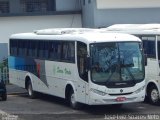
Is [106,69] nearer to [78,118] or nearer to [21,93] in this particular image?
[78,118]

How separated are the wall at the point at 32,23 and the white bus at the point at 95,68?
10.8 m

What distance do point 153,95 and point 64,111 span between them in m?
3.47

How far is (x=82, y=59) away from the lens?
68.7 feet

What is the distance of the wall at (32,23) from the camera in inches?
1364

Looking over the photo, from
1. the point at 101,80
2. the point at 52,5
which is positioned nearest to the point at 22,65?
the point at 101,80

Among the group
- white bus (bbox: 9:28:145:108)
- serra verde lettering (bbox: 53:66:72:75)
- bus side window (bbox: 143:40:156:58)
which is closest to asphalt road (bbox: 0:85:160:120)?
white bus (bbox: 9:28:145:108)

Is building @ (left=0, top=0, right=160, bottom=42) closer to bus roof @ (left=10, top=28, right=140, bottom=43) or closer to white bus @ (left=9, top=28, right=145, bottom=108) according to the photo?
bus roof @ (left=10, top=28, right=140, bottom=43)

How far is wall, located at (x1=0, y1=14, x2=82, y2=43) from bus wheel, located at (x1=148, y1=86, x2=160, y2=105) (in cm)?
1339

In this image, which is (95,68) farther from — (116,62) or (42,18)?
(42,18)

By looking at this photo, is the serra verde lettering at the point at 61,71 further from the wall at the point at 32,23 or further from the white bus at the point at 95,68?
→ the wall at the point at 32,23

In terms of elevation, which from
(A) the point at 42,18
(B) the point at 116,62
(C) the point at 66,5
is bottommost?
(B) the point at 116,62

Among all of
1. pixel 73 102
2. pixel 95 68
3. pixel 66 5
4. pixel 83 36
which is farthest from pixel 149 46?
pixel 66 5

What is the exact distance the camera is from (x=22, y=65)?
2742cm

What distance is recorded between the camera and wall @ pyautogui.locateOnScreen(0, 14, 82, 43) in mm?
34638
